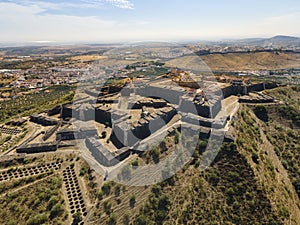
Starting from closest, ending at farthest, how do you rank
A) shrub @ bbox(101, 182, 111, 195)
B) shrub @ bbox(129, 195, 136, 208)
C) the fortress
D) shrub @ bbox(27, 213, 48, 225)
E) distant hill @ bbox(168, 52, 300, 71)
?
shrub @ bbox(27, 213, 48, 225), shrub @ bbox(129, 195, 136, 208), shrub @ bbox(101, 182, 111, 195), the fortress, distant hill @ bbox(168, 52, 300, 71)

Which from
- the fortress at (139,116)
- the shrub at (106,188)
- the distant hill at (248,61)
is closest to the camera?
the shrub at (106,188)

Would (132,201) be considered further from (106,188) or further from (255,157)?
(255,157)

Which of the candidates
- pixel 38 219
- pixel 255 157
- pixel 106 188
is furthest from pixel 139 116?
pixel 38 219

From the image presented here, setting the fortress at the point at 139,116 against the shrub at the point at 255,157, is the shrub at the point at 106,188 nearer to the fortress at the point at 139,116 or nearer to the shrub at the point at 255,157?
the fortress at the point at 139,116

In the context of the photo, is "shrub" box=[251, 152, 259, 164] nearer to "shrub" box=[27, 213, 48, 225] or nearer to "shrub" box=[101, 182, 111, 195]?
"shrub" box=[101, 182, 111, 195]

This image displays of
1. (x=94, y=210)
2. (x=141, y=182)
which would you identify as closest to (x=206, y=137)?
(x=141, y=182)

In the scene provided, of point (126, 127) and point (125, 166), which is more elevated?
point (126, 127)

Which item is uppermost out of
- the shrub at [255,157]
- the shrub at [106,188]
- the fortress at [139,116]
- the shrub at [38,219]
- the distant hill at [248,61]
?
the distant hill at [248,61]

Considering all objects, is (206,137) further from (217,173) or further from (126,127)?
(126,127)

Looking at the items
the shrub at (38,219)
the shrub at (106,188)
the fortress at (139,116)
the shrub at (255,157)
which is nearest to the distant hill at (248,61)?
the fortress at (139,116)

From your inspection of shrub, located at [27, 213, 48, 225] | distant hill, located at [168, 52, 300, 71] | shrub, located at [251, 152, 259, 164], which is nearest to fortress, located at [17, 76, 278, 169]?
shrub, located at [251, 152, 259, 164]

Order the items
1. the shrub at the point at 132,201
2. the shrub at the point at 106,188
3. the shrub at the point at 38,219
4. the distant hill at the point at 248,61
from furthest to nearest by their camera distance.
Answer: the distant hill at the point at 248,61, the shrub at the point at 106,188, the shrub at the point at 132,201, the shrub at the point at 38,219
